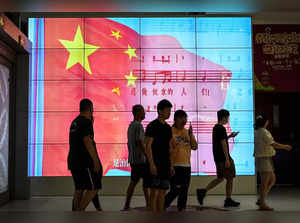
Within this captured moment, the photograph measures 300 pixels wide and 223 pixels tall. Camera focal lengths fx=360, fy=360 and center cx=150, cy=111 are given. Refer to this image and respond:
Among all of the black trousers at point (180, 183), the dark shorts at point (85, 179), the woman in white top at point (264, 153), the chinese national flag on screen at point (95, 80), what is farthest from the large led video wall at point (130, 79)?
the dark shorts at point (85, 179)

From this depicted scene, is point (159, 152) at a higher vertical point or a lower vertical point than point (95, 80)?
lower

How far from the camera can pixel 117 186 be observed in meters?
6.43

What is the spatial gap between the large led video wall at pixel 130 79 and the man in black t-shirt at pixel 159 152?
2518 millimetres

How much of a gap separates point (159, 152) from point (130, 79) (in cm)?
292

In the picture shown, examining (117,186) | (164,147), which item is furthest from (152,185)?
(117,186)

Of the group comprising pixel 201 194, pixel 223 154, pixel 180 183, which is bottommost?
pixel 201 194

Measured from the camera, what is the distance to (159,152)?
3947 mm

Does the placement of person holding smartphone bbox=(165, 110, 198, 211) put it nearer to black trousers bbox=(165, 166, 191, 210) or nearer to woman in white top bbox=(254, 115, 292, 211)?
black trousers bbox=(165, 166, 191, 210)

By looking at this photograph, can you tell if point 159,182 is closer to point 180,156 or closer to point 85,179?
point 180,156

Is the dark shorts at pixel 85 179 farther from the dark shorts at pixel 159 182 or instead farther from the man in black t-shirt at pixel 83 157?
the dark shorts at pixel 159 182

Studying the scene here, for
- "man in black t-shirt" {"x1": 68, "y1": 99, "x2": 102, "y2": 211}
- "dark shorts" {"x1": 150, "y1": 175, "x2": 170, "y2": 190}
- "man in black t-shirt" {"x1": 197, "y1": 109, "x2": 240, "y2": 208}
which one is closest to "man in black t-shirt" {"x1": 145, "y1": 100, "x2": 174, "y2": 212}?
"dark shorts" {"x1": 150, "y1": 175, "x2": 170, "y2": 190}

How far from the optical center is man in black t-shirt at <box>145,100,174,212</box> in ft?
12.8

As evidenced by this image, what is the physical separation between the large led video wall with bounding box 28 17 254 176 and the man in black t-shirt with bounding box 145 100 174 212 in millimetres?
2518

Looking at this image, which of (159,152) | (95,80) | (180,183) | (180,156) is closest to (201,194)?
(180,183)
